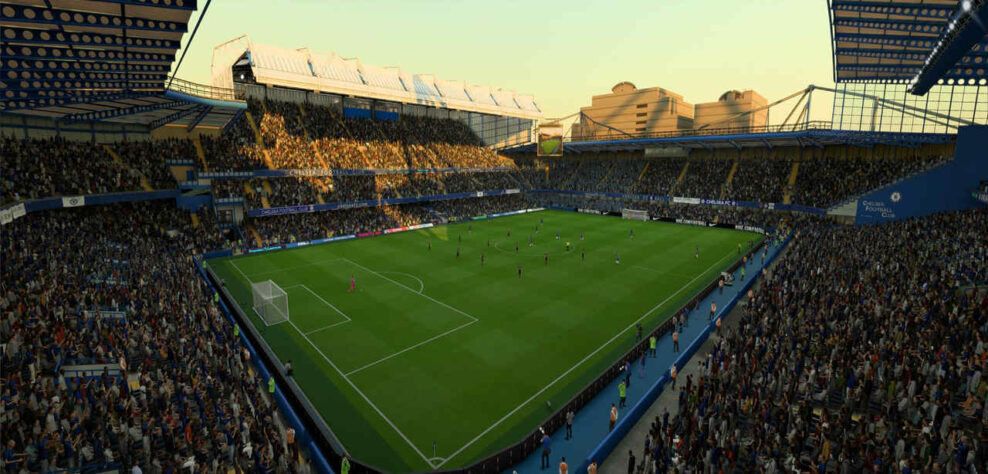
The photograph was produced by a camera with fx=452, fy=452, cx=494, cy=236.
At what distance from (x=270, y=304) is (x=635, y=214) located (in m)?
50.9

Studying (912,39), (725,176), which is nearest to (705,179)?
(725,176)

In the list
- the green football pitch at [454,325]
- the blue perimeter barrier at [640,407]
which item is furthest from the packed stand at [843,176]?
the blue perimeter barrier at [640,407]

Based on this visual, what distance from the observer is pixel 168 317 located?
20.8 meters

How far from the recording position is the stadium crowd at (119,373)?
1195cm

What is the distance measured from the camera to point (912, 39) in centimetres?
2503

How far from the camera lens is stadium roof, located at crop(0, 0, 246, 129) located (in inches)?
556

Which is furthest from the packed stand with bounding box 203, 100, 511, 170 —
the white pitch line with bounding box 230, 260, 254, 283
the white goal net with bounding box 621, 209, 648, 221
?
the white goal net with bounding box 621, 209, 648, 221

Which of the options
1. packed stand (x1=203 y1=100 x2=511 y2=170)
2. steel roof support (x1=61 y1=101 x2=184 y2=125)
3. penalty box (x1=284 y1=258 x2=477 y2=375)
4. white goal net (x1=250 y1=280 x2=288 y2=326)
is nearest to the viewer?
penalty box (x1=284 y1=258 x2=477 y2=375)

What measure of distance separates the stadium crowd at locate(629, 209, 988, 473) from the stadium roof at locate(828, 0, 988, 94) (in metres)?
10.2

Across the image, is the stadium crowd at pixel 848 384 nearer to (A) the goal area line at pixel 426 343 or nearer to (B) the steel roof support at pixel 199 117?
(A) the goal area line at pixel 426 343

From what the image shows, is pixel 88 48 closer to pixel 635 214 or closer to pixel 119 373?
pixel 119 373

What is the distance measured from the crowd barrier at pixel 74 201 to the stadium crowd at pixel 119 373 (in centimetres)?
128

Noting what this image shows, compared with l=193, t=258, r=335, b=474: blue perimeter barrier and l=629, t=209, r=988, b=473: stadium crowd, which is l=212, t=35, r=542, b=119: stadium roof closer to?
l=193, t=258, r=335, b=474: blue perimeter barrier

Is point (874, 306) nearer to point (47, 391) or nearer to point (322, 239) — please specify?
point (47, 391)
